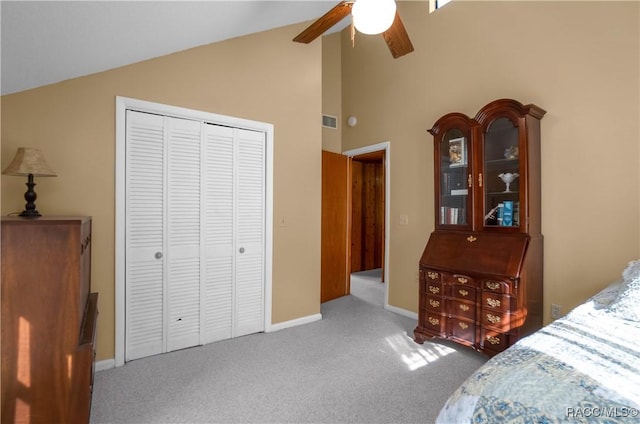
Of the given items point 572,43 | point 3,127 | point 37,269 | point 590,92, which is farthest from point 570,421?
point 3,127

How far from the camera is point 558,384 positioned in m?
0.95

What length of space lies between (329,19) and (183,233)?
191 centimetres

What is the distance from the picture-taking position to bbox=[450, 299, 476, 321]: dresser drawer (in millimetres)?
2605

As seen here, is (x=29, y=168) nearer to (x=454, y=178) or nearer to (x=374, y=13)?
(x=374, y=13)

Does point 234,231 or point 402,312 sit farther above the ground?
point 234,231

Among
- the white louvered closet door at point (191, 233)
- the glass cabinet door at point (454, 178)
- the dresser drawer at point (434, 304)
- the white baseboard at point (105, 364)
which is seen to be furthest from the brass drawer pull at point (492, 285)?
the white baseboard at point (105, 364)

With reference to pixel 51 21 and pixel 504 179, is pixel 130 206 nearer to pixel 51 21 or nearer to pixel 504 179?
pixel 51 21

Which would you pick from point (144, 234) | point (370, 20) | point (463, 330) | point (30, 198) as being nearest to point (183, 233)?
point (144, 234)

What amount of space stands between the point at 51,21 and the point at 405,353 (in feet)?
9.65

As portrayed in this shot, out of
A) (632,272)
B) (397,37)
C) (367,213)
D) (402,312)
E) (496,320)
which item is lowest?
(402,312)

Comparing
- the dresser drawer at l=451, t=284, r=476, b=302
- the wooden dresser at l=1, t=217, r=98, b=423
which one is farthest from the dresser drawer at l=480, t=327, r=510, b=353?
the wooden dresser at l=1, t=217, r=98, b=423

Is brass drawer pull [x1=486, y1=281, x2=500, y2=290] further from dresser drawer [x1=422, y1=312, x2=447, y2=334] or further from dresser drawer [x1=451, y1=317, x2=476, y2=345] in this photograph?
dresser drawer [x1=422, y1=312, x2=447, y2=334]

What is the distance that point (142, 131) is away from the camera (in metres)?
2.49

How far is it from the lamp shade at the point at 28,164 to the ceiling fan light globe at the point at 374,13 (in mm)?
1946
